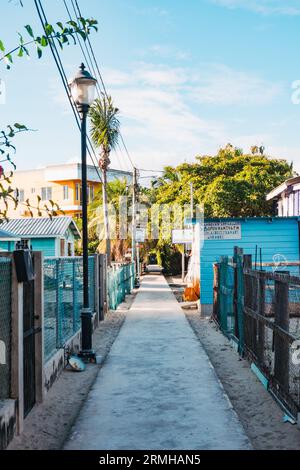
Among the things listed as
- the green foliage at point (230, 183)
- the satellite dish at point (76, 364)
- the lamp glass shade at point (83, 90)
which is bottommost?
the satellite dish at point (76, 364)

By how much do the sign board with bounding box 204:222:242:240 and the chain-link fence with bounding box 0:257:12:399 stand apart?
11.5 meters

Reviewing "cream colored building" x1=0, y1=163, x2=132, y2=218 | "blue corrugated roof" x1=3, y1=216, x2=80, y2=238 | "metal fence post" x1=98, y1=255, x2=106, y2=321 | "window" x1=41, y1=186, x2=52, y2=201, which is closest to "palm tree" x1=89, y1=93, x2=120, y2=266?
"blue corrugated roof" x1=3, y1=216, x2=80, y2=238

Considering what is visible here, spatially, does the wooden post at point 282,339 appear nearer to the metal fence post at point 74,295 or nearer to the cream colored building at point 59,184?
the metal fence post at point 74,295

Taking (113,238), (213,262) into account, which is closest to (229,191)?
(113,238)

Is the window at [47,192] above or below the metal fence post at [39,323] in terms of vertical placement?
above


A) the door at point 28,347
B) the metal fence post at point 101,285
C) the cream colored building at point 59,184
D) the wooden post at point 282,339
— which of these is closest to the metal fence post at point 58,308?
the door at point 28,347

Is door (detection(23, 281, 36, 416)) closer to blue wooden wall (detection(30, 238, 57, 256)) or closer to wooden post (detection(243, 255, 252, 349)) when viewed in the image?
wooden post (detection(243, 255, 252, 349))

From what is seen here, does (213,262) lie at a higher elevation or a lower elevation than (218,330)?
higher

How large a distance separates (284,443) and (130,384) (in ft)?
9.80

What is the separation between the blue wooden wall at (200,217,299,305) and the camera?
1700cm

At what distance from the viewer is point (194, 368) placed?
9.06 meters

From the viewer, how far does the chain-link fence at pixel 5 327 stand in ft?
18.6

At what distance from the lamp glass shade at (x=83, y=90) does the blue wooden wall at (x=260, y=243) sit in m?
7.90
